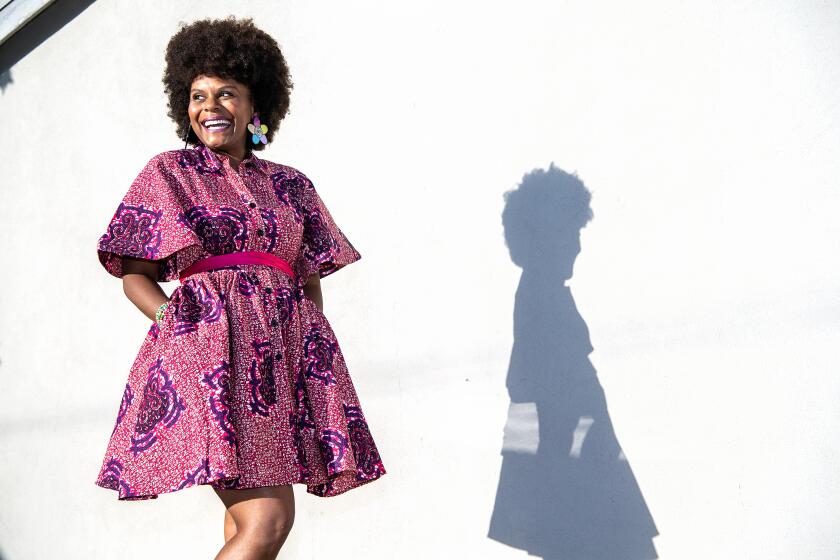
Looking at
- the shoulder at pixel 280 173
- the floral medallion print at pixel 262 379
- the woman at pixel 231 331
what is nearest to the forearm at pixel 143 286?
the woman at pixel 231 331

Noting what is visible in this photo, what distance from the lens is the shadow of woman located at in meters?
2.62

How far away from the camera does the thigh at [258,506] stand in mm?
1951

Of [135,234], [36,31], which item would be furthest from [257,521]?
[36,31]

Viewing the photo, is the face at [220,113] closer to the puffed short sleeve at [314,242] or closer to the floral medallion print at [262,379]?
the puffed short sleeve at [314,242]

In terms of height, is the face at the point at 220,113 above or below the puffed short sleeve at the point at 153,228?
above

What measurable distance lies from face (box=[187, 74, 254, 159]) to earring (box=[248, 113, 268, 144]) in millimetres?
23

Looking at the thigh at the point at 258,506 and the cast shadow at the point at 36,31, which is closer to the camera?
the thigh at the point at 258,506

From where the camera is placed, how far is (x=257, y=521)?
1.94 metres

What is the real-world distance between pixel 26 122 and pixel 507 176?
3167 mm

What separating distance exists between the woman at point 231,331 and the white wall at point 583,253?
0.71m

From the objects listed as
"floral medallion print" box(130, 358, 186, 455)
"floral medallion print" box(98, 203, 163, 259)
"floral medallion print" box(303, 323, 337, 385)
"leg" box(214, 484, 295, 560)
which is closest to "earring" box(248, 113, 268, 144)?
"floral medallion print" box(98, 203, 163, 259)

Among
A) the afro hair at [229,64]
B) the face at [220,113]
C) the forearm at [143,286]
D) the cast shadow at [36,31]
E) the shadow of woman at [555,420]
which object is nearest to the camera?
the forearm at [143,286]

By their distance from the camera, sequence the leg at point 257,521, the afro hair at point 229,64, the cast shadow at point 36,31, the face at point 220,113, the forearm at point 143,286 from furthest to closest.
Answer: the cast shadow at point 36,31 < the afro hair at point 229,64 < the face at point 220,113 < the forearm at point 143,286 < the leg at point 257,521

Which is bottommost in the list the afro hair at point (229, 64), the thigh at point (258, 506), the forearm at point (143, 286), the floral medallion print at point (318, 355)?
the thigh at point (258, 506)
